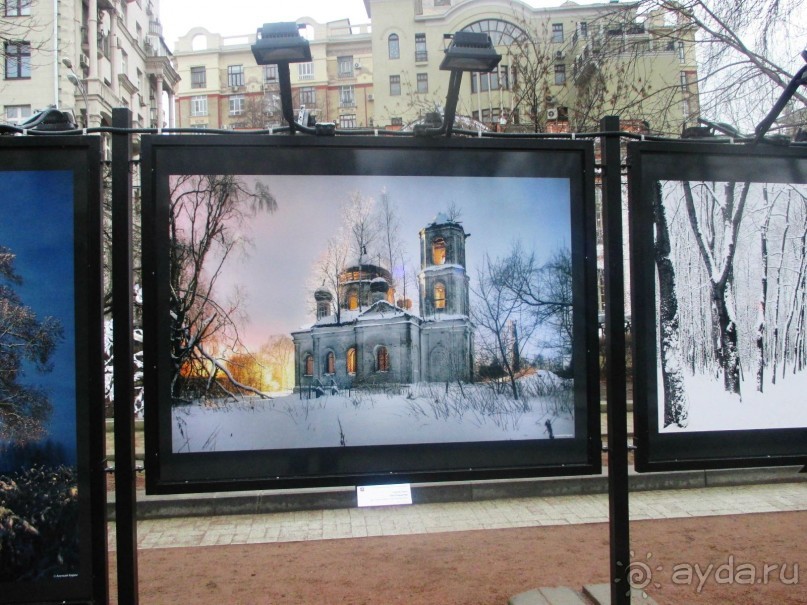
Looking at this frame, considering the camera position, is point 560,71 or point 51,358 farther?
point 560,71

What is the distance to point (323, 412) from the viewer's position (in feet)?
12.1

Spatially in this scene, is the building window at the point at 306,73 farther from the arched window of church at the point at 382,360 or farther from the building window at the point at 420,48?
the arched window of church at the point at 382,360

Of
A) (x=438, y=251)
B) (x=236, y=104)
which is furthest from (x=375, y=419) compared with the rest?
(x=236, y=104)

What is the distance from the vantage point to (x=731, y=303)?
4.07 metres

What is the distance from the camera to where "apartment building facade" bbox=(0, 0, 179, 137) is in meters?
29.9

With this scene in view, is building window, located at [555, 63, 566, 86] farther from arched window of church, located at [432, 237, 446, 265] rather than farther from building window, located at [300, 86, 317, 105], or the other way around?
building window, located at [300, 86, 317, 105]

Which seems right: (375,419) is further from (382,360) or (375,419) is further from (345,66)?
(345,66)

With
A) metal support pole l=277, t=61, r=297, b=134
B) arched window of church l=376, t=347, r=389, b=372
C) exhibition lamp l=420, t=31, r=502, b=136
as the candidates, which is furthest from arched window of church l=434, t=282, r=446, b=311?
metal support pole l=277, t=61, r=297, b=134

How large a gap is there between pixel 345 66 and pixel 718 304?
7033 centimetres

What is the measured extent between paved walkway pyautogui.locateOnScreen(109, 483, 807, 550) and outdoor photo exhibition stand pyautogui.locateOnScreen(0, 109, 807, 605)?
4143 mm

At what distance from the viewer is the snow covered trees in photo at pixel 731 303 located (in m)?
3.97

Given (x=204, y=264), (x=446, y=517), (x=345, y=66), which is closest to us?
(x=204, y=264)

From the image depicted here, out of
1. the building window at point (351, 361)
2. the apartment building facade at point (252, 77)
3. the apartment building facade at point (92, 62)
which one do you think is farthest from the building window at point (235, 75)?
the building window at point (351, 361)

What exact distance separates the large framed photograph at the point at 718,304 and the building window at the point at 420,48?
50.7 meters
